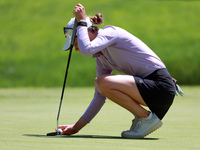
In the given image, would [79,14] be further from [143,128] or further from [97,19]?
[143,128]

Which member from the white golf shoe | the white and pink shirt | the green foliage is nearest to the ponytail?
the white and pink shirt

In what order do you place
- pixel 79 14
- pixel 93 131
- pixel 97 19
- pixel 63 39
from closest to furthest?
1. pixel 79 14
2. pixel 97 19
3. pixel 93 131
4. pixel 63 39

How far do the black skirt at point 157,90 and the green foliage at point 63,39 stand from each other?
39.4 ft

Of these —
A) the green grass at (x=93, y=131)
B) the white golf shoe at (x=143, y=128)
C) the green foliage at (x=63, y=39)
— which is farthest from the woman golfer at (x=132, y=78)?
the green foliage at (x=63, y=39)

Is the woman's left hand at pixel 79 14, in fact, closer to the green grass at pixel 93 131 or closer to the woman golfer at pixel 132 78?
the woman golfer at pixel 132 78

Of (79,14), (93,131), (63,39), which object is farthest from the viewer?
(63,39)

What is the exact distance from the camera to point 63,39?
64.3ft

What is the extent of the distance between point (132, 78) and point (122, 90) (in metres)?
0.15

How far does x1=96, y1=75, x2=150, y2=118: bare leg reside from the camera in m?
4.90

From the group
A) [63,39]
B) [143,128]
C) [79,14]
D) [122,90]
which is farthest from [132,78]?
[63,39]

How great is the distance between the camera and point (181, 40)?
785 inches

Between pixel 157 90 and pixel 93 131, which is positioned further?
pixel 93 131

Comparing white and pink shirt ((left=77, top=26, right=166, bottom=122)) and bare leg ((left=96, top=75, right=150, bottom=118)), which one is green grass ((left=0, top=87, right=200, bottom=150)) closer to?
bare leg ((left=96, top=75, right=150, bottom=118))

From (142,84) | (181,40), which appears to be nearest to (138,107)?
(142,84)
